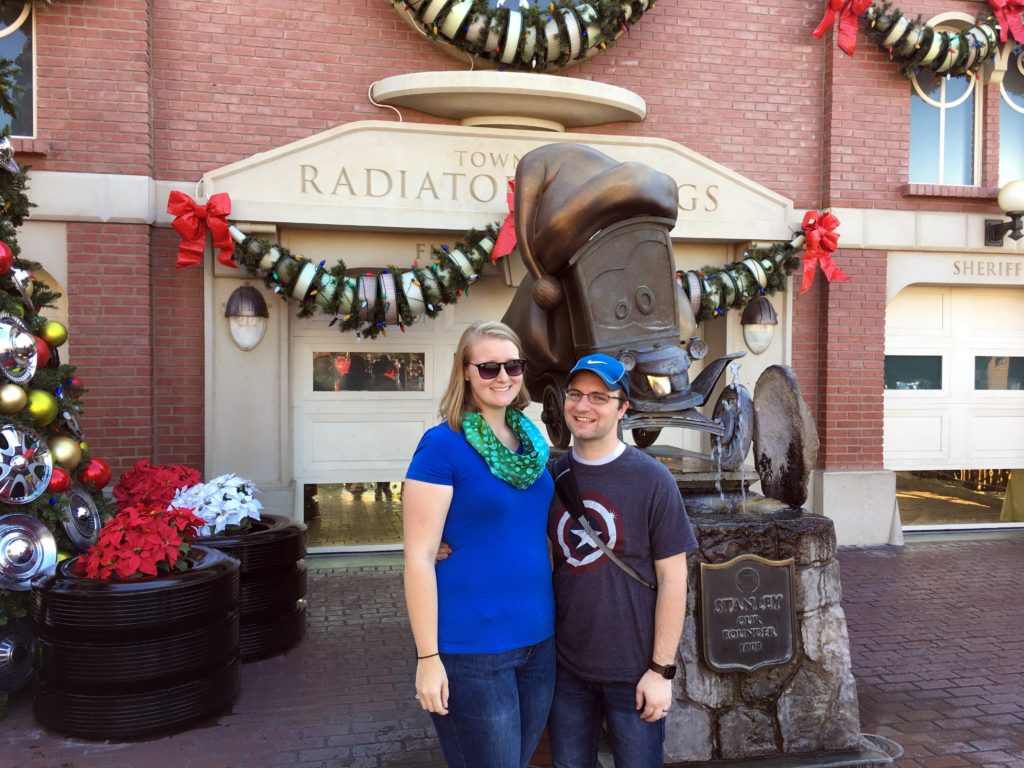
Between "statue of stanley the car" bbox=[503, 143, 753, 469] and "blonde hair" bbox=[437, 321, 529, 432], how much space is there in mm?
1626

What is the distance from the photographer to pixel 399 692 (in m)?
4.84

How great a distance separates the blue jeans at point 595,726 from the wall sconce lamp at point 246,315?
18.5ft

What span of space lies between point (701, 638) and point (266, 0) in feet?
21.9

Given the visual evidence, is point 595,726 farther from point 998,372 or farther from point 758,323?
point 998,372

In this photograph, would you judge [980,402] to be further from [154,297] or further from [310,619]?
[154,297]

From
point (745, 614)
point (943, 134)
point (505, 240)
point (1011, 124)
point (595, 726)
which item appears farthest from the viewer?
point (1011, 124)

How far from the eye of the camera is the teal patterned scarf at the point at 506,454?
238 cm

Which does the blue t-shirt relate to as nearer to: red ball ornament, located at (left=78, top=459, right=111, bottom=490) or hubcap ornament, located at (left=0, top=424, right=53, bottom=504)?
hubcap ornament, located at (left=0, top=424, right=53, bottom=504)

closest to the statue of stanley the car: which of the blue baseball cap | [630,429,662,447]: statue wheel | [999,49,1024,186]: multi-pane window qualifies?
[630,429,662,447]: statue wheel

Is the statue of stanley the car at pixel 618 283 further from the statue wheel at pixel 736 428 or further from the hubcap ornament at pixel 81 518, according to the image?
the hubcap ornament at pixel 81 518

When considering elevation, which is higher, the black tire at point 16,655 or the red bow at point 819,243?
the red bow at point 819,243

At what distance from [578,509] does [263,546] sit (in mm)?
3318

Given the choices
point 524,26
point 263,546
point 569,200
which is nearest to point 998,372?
point 524,26

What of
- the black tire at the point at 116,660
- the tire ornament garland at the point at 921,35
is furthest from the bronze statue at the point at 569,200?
the tire ornament garland at the point at 921,35
